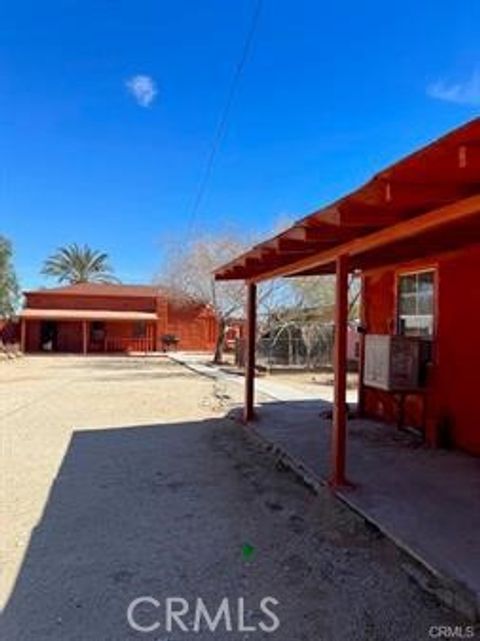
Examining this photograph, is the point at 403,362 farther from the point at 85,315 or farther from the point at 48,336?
the point at 48,336

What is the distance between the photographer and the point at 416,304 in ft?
34.7

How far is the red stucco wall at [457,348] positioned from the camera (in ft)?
28.8

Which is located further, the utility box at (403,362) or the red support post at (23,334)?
the red support post at (23,334)

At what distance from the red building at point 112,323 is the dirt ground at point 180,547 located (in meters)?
38.5

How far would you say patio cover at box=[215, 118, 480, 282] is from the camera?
4.18 metres

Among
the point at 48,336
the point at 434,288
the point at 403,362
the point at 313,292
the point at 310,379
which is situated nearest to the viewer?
the point at 403,362

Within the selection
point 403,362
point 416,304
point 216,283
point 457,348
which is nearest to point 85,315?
point 216,283

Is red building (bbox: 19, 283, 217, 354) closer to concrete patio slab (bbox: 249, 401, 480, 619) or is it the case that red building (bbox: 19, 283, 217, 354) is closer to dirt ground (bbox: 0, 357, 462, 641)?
concrete patio slab (bbox: 249, 401, 480, 619)

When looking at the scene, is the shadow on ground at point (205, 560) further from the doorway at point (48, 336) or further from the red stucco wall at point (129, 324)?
the doorway at point (48, 336)

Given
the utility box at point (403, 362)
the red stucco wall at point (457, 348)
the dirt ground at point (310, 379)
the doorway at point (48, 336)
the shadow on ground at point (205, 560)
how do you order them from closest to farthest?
1. the shadow on ground at point (205, 560)
2. the red stucco wall at point (457, 348)
3. the utility box at point (403, 362)
4. the dirt ground at point (310, 379)
5. the doorway at point (48, 336)

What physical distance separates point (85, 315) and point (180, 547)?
141ft

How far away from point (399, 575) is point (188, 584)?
138 cm

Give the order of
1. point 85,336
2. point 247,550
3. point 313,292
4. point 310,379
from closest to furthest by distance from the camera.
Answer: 1. point 247,550
2. point 310,379
3. point 313,292
4. point 85,336

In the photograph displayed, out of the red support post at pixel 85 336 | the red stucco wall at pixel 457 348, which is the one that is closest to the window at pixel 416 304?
the red stucco wall at pixel 457 348
